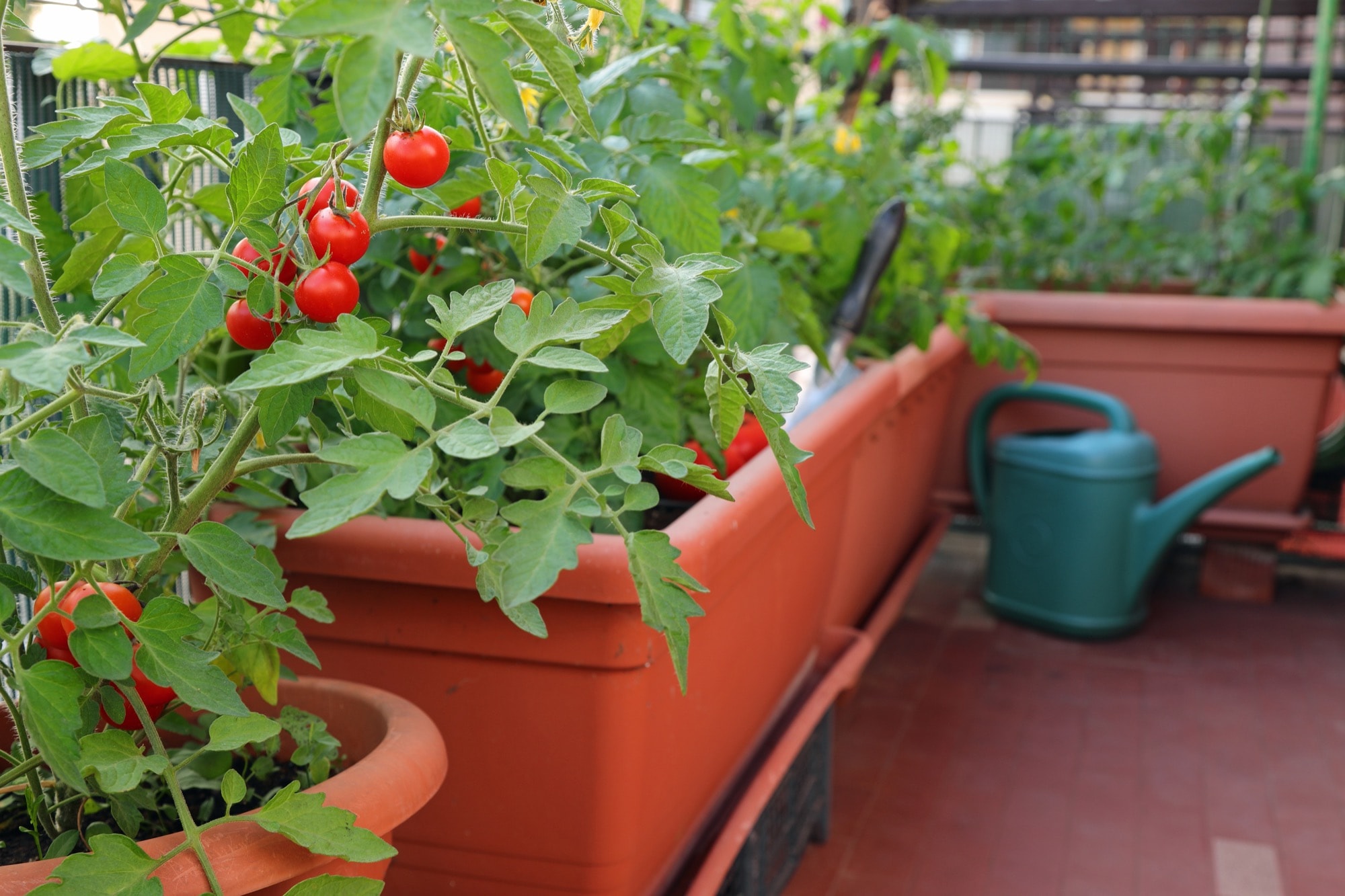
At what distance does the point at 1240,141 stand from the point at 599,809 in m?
3.32

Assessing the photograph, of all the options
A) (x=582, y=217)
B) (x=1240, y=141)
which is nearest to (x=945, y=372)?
(x=1240, y=141)

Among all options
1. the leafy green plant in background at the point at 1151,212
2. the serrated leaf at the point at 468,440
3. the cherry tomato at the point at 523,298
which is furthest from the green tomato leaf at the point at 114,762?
the leafy green plant in background at the point at 1151,212

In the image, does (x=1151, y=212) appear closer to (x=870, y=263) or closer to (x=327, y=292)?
(x=870, y=263)

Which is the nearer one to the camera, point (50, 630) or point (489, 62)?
point (489, 62)

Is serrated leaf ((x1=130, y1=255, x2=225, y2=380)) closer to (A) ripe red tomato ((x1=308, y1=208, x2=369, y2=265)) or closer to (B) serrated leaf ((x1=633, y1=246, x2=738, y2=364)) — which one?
(A) ripe red tomato ((x1=308, y1=208, x2=369, y2=265))

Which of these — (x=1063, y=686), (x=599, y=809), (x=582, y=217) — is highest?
(x=582, y=217)

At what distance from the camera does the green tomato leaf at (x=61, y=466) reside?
502mm

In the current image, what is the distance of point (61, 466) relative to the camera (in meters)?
0.51

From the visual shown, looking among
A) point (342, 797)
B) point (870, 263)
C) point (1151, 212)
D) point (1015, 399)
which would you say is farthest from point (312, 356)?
point (1151, 212)

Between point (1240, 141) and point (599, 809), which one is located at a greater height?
point (1240, 141)

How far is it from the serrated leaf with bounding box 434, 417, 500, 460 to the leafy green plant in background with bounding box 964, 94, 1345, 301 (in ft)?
8.41

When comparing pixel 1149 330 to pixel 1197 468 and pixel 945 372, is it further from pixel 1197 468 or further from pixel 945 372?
pixel 945 372

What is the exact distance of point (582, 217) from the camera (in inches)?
23.6

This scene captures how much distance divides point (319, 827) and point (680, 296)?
0.32 m
